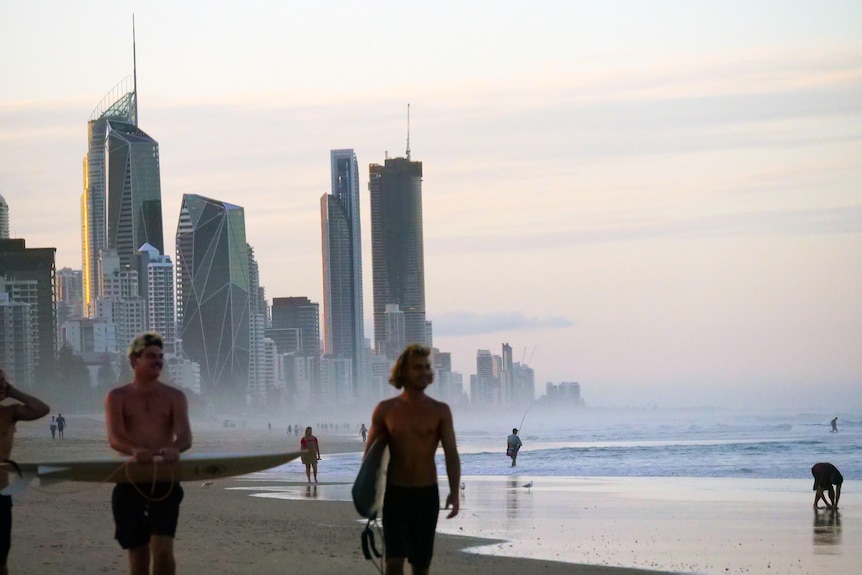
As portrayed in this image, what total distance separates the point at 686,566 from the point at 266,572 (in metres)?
4.00

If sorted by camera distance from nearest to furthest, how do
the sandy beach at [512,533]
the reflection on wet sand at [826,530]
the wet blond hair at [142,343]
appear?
the wet blond hair at [142,343] → the sandy beach at [512,533] → the reflection on wet sand at [826,530]

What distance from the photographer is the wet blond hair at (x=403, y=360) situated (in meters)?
7.34

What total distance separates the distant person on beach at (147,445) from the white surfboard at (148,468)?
52 mm

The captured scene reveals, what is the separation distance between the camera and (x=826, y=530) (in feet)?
50.6

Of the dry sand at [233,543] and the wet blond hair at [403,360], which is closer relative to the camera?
the wet blond hair at [403,360]

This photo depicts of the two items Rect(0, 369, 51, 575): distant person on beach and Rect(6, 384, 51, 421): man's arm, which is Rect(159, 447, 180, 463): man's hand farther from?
Rect(6, 384, 51, 421): man's arm

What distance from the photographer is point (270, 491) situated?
24953mm

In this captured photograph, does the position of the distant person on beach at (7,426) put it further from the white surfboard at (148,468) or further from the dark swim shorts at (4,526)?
the white surfboard at (148,468)

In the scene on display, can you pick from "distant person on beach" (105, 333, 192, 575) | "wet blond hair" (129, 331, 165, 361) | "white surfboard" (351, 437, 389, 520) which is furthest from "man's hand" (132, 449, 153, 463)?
"white surfboard" (351, 437, 389, 520)

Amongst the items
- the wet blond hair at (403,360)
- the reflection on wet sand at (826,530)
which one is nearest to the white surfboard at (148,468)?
the wet blond hair at (403,360)

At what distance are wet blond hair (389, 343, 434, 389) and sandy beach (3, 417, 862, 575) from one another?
7.80 ft

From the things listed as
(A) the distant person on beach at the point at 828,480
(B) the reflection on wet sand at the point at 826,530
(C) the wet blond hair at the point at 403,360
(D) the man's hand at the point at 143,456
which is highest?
(C) the wet blond hair at the point at 403,360

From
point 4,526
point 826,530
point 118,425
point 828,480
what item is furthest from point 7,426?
point 828,480

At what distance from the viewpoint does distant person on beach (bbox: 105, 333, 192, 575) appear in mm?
7086
